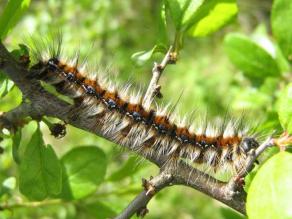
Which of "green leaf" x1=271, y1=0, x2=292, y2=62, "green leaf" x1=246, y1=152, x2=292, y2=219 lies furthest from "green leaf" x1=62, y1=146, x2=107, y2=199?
"green leaf" x1=246, y1=152, x2=292, y2=219

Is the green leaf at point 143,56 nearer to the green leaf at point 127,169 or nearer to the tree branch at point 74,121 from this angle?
the tree branch at point 74,121

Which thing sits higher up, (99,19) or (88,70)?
(88,70)

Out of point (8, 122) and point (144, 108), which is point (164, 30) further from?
point (8, 122)

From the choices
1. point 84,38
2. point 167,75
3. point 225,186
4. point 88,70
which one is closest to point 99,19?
point 84,38

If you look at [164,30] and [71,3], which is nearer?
[164,30]

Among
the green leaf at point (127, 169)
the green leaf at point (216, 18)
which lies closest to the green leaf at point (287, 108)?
the green leaf at point (216, 18)

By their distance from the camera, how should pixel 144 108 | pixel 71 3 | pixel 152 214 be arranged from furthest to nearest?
pixel 152 214
pixel 71 3
pixel 144 108
